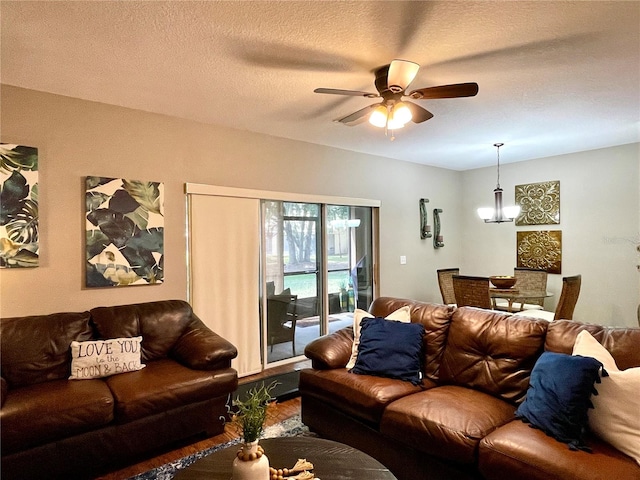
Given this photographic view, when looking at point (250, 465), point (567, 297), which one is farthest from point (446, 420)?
point (567, 297)

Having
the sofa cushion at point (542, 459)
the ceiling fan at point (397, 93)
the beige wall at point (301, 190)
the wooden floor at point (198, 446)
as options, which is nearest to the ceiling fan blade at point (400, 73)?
the ceiling fan at point (397, 93)

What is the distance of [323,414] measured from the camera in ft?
8.87

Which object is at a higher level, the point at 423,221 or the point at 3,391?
the point at 423,221

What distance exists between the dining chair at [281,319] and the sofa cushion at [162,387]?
1.40 meters

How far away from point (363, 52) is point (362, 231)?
3.14m

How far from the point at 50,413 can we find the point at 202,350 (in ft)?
3.32

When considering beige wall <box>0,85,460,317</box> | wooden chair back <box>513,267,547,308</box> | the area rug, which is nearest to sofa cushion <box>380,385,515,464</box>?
the area rug

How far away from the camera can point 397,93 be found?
246cm

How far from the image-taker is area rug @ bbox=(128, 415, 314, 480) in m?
2.37

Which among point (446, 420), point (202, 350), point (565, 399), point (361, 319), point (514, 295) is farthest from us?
point (514, 295)

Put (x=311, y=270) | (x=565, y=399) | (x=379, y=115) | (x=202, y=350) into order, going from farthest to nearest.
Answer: (x=311, y=270)
(x=202, y=350)
(x=379, y=115)
(x=565, y=399)

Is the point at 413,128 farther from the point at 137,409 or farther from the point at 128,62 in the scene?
the point at 137,409

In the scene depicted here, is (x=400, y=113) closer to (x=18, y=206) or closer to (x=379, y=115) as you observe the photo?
(x=379, y=115)

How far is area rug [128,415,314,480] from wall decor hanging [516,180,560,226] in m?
4.51
